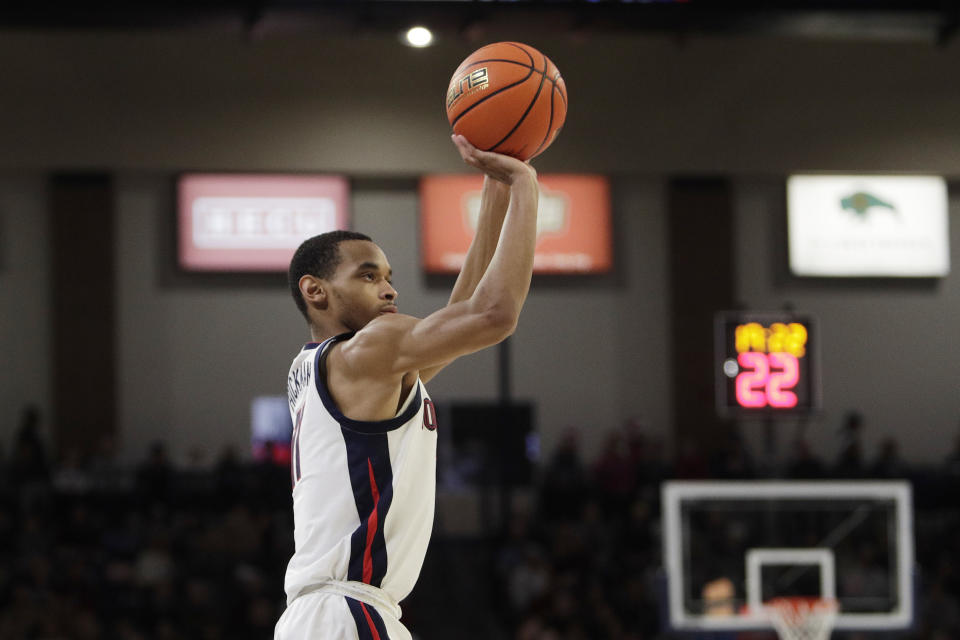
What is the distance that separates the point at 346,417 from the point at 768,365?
28.5ft

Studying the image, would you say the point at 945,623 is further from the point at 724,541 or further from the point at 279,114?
the point at 279,114

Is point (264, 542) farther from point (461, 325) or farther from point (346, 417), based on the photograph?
point (461, 325)

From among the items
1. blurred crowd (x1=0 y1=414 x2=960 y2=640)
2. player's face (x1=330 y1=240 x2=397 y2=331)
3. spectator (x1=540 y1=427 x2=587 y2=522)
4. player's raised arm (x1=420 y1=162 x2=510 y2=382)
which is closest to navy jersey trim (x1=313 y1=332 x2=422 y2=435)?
player's face (x1=330 y1=240 x2=397 y2=331)

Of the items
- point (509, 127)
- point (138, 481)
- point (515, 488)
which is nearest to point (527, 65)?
point (509, 127)

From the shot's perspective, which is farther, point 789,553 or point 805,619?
point 789,553

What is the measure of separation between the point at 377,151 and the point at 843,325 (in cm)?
686

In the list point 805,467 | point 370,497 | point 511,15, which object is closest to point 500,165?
point 370,497

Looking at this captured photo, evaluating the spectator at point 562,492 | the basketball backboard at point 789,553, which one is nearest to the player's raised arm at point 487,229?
the basketball backboard at point 789,553

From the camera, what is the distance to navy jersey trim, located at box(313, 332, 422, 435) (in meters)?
3.21

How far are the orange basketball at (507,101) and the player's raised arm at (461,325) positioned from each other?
466 millimetres

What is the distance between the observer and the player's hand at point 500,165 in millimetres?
3354

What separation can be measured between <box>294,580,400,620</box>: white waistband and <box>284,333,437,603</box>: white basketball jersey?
0.01 metres

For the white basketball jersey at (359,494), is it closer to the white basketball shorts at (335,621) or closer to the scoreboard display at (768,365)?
the white basketball shorts at (335,621)

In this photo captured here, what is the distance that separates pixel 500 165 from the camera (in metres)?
3.39
